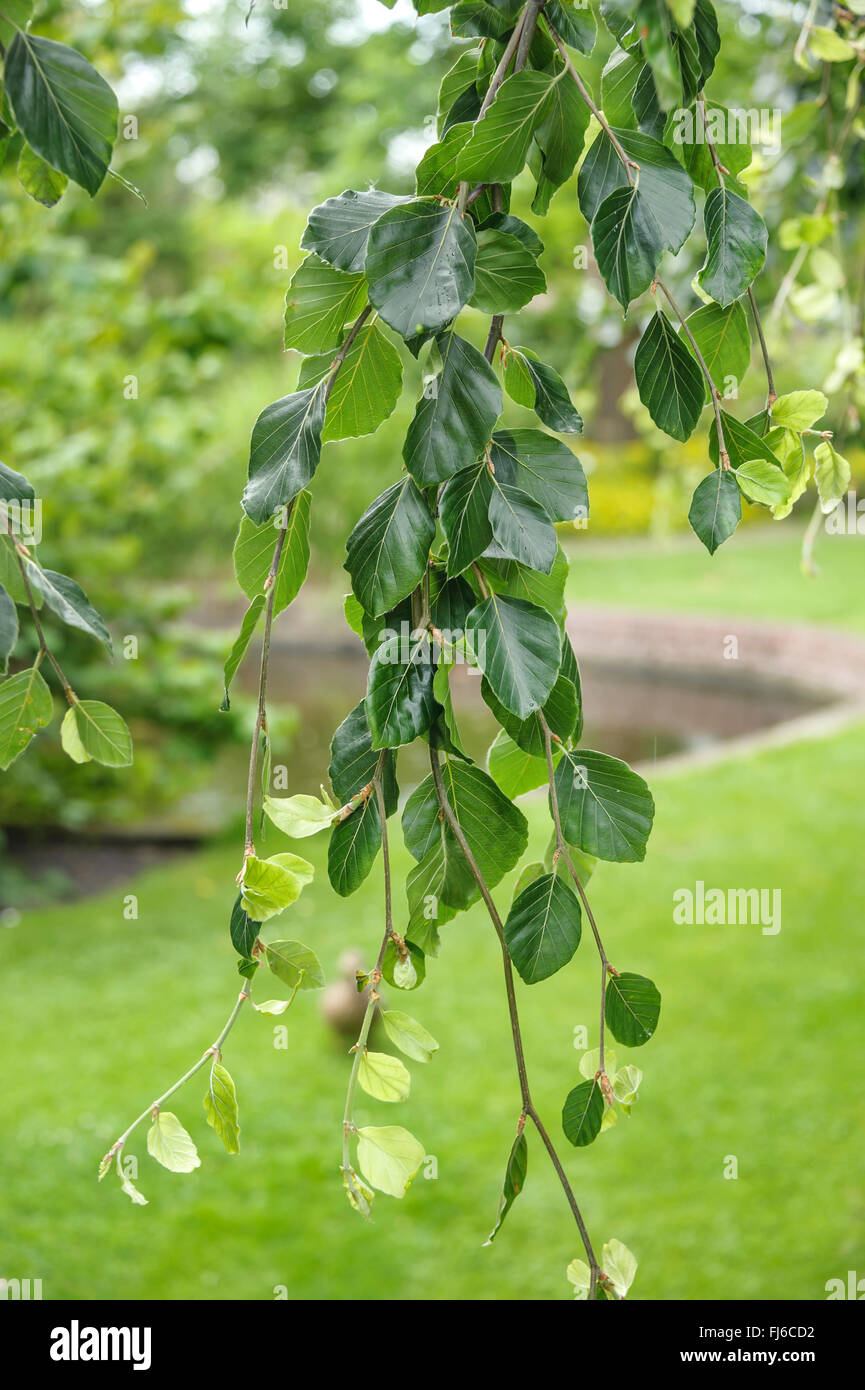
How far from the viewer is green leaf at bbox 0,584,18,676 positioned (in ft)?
1.93

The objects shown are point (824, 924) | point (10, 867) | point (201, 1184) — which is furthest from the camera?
point (10, 867)

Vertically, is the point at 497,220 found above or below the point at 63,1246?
above

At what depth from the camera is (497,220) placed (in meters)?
0.61

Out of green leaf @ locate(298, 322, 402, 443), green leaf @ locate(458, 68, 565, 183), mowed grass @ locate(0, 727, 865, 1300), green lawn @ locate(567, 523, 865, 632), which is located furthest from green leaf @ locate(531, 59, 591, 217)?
green lawn @ locate(567, 523, 865, 632)

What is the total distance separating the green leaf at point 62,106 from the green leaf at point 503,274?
187 mm

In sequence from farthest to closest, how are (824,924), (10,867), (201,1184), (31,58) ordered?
1. (10,867)
2. (824,924)
3. (201,1184)
4. (31,58)

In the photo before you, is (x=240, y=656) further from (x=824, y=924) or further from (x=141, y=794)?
(x=141, y=794)

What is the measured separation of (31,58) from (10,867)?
433cm

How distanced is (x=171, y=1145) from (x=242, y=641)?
0.26 meters

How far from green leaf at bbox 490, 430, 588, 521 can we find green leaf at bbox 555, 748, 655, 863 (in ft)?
0.43

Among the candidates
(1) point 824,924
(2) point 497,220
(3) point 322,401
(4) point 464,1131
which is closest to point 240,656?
(3) point 322,401

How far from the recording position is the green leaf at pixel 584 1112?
604mm
